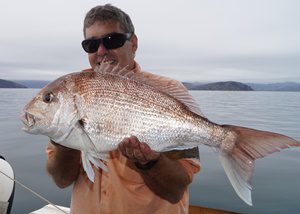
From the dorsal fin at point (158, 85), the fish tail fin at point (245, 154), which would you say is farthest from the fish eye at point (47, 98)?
the fish tail fin at point (245, 154)

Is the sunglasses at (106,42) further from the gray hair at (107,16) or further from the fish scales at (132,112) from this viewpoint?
the fish scales at (132,112)

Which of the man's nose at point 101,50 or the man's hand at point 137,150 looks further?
the man's nose at point 101,50

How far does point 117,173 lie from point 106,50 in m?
1.10

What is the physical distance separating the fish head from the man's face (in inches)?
26.6

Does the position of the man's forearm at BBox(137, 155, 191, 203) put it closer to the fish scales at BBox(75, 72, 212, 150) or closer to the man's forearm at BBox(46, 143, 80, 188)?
the fish scales at BBox(75, 72, 212, 150)

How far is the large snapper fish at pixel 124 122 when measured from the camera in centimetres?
204

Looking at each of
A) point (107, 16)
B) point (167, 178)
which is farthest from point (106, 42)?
point (167, 178)

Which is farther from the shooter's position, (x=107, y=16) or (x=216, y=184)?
(x=216, y=184)

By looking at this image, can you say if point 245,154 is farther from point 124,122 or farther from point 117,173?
point 117,173

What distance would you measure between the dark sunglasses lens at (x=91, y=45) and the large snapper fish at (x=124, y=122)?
56 cm

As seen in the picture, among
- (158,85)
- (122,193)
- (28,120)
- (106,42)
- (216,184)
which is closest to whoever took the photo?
(28,120)

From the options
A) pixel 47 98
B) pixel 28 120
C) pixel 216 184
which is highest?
pixel 47 98

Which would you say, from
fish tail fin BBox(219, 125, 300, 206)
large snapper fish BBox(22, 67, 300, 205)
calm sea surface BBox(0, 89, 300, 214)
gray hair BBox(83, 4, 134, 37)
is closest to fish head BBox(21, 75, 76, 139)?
large snapper fish BBox(22, 67, 300, 205)

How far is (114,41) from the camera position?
109 inches
